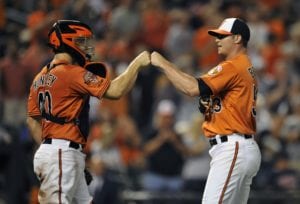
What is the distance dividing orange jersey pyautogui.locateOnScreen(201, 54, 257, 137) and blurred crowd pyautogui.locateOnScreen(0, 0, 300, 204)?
4.97m

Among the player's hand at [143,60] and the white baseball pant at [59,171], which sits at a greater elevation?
the player's hand at [143,60]

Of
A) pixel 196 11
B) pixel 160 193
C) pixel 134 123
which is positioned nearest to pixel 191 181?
pixel 160 193

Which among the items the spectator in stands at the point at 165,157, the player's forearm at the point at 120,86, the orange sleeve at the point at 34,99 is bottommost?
the spectator in stands at the point at 165,157

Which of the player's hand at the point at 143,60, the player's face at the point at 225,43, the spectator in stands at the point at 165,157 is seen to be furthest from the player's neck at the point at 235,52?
the spectator in stands at the point at 165,157

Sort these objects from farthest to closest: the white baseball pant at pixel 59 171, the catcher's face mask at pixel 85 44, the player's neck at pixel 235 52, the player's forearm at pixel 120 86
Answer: the player's neck at pixel 235 52 < the catcher's face mask at pixel 85 44 < the player's forearm at pixel 120 86 < the white baseball pant at pixel 59 171

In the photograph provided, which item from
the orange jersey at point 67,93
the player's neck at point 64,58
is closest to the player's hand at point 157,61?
the orange jersey at point 67,93

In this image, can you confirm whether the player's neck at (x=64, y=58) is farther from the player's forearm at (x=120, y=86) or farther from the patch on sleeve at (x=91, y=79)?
the player's forearm at (x=120, y=86)

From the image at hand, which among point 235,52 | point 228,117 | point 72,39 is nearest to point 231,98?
point 228,117

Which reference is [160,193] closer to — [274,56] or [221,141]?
[274,56]

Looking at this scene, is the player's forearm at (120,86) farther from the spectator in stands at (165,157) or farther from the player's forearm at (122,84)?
the spectator in stands at (165,157)

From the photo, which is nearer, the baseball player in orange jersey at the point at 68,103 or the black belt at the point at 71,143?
the baseball player in orange jersey at the point at 68,103

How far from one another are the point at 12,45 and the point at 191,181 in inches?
135

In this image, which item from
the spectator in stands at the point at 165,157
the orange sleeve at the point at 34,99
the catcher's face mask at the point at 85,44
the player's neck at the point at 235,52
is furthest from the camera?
the spectator in stands at the point at 165,157

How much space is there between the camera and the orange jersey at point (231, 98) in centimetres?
879
